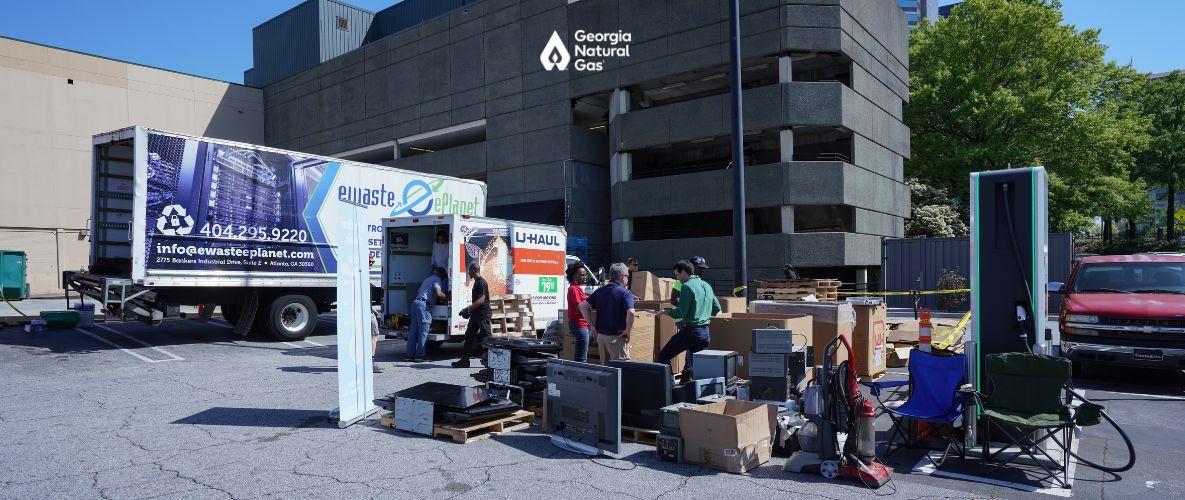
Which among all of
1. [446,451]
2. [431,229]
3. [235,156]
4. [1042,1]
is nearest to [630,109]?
[431,229]

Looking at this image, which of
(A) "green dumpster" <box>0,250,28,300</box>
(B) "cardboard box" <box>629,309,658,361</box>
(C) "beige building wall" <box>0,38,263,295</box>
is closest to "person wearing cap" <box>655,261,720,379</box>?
(B) "cardboard box" <box>629,309,658,361</box>

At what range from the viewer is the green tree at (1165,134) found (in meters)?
39.4

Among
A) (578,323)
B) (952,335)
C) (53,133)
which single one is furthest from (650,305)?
(53,133)

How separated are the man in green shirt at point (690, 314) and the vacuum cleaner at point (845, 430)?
2.66 meters

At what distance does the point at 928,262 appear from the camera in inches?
899

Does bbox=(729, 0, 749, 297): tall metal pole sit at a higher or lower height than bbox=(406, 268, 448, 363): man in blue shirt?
higher

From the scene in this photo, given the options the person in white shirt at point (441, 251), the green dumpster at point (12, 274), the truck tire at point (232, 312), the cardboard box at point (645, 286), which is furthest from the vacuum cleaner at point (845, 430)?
the green dumpster at point (12, 274)

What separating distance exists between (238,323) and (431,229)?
13.8 ft

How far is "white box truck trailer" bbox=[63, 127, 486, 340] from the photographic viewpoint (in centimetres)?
1098

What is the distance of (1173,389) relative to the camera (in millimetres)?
8742

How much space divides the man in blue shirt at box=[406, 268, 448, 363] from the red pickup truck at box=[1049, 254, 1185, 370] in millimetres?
8600

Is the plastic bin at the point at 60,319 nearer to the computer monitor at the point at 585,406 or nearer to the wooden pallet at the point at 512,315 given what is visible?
the wooden pallet at the point at 512,315

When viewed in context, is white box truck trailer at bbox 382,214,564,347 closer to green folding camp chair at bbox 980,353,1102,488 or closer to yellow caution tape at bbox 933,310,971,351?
yellow caution tape at bbox 933,310,971,351

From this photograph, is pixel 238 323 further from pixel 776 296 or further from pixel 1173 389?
pixel 1173 389
